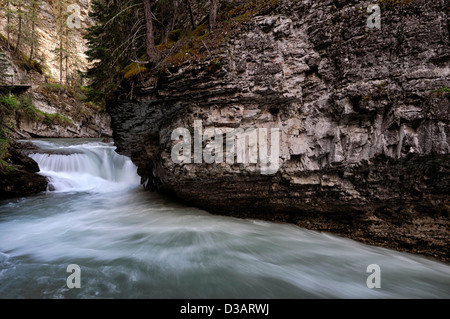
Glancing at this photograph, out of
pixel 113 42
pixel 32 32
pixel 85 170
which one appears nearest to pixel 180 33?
pixel 113 42

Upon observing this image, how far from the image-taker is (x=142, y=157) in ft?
25.8

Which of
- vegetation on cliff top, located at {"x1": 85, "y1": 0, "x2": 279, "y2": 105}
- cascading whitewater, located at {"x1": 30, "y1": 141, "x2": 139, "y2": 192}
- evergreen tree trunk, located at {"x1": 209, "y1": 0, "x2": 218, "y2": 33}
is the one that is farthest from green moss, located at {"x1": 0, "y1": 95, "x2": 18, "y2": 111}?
evergreen tree trunk, located at {"x1": 209, "y1": 0, "x2": 218, "y2": 33}

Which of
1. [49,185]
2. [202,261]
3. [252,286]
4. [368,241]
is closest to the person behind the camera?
[252,286]

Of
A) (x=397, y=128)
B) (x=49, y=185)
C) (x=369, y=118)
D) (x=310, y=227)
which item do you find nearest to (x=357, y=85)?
(x=369, y=118)

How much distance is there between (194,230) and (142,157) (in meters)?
4.32

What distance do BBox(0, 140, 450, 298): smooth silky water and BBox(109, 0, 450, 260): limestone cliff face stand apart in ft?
3.06

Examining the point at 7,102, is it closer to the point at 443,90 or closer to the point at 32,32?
the point at 443,90

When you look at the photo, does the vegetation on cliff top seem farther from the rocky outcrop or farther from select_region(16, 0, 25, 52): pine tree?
select_region(16, 0, 25, 52): pine tree

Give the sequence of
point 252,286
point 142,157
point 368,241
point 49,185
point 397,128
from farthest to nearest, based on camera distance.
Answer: point 49,185
point 142,157
point 368,241
point 397,128
point 252,286

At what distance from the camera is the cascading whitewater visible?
34.8 ft

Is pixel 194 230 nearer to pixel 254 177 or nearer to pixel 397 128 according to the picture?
pixel 254 177

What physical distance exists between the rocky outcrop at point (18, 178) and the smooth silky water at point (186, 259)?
166cm

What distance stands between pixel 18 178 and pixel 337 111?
40.2ft

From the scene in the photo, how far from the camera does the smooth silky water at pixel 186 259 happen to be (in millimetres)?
2826
